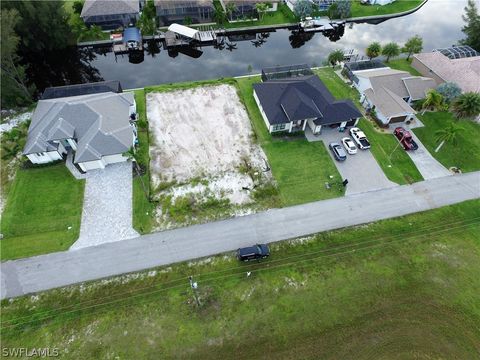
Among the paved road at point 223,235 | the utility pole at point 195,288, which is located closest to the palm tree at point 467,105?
the paved road at point 223,235

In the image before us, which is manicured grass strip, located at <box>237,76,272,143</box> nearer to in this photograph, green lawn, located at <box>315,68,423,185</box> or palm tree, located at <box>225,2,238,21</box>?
green lawn, located at <box>315,68,423,185</box>

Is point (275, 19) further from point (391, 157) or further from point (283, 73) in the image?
point (391, 157)

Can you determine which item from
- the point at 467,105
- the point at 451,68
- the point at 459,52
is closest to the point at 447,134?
the point at 467,105

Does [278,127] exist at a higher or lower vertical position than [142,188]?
higher

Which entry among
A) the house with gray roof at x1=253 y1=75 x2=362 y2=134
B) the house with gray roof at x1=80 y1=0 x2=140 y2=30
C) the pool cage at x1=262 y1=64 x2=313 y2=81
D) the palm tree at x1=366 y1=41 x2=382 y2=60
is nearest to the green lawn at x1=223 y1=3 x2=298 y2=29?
the house with gray roof at x1=80 y1=0 x2=140 y2=30

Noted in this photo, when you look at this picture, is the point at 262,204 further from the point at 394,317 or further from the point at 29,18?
the point at 29,18

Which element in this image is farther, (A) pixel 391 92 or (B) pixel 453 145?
(A) pixel 391 92
